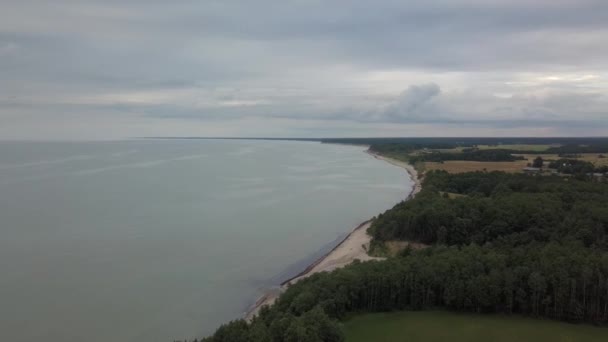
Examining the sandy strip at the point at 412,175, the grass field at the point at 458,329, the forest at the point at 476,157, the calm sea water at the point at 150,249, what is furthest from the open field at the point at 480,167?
the grass field at the point at 458,329

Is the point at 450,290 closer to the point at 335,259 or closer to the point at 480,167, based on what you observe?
the point at 335,259

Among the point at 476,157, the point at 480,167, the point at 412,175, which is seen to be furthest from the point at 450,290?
the point at 476,157

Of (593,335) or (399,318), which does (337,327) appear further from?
(593,335)

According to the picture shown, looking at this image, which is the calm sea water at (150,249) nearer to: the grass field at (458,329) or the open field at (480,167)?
the grass field at (458,329)

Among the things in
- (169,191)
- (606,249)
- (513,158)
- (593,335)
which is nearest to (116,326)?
(593,335)

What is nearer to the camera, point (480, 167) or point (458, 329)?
point (458, 329)

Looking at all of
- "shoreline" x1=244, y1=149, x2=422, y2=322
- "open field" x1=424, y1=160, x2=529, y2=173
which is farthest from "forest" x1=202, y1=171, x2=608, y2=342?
"open field" x1=424, y1=160, x2=529, y2=173

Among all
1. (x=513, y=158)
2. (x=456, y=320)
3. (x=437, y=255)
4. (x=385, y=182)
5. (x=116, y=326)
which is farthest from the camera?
(x=513, y=158)
